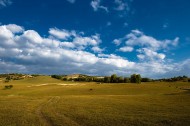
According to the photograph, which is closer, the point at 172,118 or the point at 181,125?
the point at 181,125

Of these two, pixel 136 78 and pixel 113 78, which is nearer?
pixel 136 78

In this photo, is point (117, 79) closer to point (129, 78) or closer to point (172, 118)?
point (129, 78)

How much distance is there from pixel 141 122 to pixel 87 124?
693 cm

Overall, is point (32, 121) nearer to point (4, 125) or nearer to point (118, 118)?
point (4, 125)

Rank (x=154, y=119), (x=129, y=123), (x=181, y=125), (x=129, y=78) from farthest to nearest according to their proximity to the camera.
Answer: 1. (x=129, y=78)
2. (x=154, y=119)
3. (x=129, y=123)
4. (x=181, y=125)

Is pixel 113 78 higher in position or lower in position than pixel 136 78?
higher

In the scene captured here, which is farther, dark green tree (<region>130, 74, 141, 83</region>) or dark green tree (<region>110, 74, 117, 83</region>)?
dark green tree (<region>110, 74, 117, 83</region>)

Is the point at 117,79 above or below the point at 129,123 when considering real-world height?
above

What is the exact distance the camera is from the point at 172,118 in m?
34.8

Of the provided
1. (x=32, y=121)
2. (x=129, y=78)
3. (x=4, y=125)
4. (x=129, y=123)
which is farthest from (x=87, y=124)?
(x=129, y=78)

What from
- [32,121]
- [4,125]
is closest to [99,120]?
[32,121]

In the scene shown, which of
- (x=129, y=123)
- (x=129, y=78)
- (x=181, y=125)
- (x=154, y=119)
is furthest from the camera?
(x=129, y=78)

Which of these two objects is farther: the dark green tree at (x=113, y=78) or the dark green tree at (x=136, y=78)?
the dark green tree at (x=113, y=78)

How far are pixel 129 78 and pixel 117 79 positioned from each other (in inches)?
406
